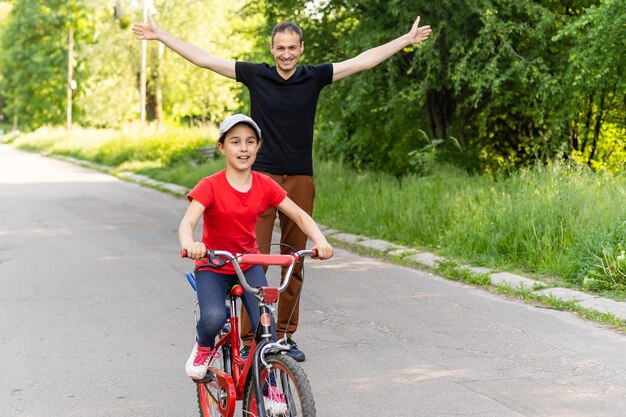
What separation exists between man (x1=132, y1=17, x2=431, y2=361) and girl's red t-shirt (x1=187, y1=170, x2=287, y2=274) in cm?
129

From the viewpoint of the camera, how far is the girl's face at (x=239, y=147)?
469 centimetres

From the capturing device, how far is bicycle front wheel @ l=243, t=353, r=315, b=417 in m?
3.97

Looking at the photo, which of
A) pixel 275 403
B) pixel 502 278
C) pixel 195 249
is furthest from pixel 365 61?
pixel 502 278

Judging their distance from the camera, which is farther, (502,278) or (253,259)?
(502,278)

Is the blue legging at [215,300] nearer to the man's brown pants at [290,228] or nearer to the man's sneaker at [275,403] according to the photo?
the man's sneaker at [275,403]

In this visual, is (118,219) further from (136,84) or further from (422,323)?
(136,84)

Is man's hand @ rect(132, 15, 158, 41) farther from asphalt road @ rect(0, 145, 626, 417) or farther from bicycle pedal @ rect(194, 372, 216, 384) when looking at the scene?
bicycle pedal @ rect(194, 372, 216, 384)

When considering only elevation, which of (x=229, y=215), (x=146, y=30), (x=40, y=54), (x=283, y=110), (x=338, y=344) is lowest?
(x=338, y=344)

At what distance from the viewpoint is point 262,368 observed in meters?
4.15

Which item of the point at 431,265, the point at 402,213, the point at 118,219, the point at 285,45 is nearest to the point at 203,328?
the point at 285,45

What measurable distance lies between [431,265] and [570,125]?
5233 mm

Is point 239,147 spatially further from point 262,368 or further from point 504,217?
point 504,217

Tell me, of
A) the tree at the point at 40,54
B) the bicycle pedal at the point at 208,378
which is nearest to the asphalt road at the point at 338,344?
the bicycle pedal at the point at 208,378

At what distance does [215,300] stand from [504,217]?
20.2 feet
